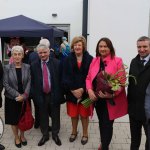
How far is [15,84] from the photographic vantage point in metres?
4.48

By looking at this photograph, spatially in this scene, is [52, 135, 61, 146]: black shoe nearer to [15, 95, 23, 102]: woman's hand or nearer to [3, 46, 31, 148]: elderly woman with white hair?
[3, 46, 31, 148]: elderly woman with white hair

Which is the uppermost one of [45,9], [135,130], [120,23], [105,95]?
[45,9]

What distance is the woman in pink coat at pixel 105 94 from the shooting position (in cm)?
396

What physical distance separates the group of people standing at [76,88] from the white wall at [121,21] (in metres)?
2.19

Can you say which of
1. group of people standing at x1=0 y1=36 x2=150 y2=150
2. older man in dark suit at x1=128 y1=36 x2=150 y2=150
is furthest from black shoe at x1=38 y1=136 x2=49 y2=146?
older man in dark suit at x1=128 y1=36 x2=150 y2=150

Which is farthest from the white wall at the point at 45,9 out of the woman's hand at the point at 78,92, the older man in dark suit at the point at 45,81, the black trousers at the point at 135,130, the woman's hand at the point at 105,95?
the black trousers at the point at 135,130

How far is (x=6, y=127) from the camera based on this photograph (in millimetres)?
5699

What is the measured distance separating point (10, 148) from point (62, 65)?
1.58 meters

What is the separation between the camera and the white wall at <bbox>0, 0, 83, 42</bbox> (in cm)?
1219

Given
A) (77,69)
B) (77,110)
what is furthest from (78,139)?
(77,69)

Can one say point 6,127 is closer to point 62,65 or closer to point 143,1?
point 62,65

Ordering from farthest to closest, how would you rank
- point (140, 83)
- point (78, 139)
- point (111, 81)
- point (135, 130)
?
point (78, 139) < point (135, 130) < point (111, 81) < point (140, 83)

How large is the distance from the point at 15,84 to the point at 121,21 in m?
3.14

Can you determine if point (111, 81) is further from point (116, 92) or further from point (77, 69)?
point (77, 69)
